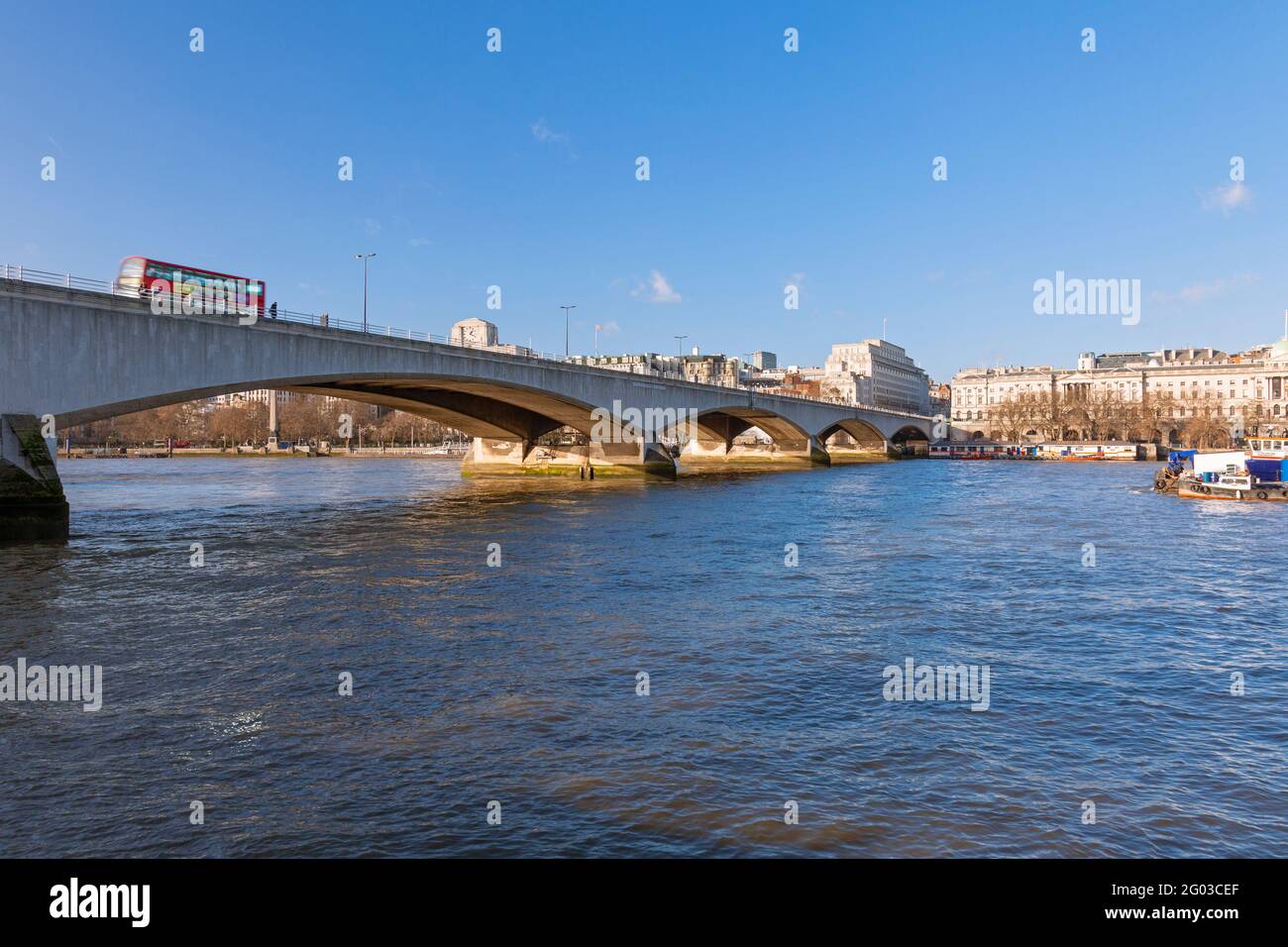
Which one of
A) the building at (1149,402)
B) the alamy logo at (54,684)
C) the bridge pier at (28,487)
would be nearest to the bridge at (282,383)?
the bridge pier at (28,487)

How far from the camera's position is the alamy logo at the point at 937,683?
38.6 feet

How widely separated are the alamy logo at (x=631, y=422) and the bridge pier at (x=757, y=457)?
76.4ft

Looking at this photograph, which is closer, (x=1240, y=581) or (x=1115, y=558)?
(x=1240, y=581)

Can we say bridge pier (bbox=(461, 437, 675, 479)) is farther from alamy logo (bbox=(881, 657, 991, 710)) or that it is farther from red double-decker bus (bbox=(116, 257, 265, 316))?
alamy logo (bbox=(881, 657, 991, 710))

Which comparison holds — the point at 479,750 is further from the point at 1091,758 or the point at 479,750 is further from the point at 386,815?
the point at 1091,758

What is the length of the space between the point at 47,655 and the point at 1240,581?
25.9m

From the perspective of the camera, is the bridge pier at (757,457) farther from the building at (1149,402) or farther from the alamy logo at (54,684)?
the alamy logo at (54,684)

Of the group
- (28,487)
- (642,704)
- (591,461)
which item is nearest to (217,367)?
(28,487)

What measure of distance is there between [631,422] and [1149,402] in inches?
5157

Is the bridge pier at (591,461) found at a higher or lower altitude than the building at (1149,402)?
lower

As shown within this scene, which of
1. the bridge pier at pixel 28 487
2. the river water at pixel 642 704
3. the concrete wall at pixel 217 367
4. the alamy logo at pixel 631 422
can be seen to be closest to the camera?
the river water at pixel 642 704

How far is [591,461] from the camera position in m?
64.6

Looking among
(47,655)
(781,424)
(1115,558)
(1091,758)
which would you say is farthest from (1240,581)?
(781,424)
